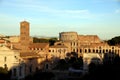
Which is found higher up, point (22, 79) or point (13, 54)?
point (13, 54)

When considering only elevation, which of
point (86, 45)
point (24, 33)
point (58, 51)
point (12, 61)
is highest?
point (24, 33)

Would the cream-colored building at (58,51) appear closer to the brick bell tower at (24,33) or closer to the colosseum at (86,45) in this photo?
the colosseum at (86,45)

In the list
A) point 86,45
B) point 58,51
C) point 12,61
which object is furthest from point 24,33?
point 86,45

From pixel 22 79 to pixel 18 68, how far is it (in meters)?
1.40

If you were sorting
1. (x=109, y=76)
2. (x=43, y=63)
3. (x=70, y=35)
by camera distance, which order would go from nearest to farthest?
(x=109, y=76) → (x=43, y=63) → (x=70, y=35)

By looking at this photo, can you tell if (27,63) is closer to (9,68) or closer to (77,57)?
(9,68)

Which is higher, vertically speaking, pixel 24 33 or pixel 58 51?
pixel 24 33

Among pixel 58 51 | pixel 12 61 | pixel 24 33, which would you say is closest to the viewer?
pixel 12 61

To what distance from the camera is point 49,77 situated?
4116 cm

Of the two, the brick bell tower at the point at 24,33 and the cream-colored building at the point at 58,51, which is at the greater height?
the brick bell tower at the point at 24,33

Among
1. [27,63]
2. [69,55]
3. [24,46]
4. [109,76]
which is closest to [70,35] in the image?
[69,55]

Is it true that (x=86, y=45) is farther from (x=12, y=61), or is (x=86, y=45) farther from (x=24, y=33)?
(x=12, y=61)

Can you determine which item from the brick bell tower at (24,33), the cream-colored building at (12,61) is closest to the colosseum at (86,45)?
the brick bell tower at (24,33)

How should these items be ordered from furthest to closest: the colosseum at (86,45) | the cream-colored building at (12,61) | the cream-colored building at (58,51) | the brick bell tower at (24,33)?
the colosseum at (86,45)
the cream-colored building at (58,51)
the brick bell tower at (24,33)
the cream-colored building at (12,61)
